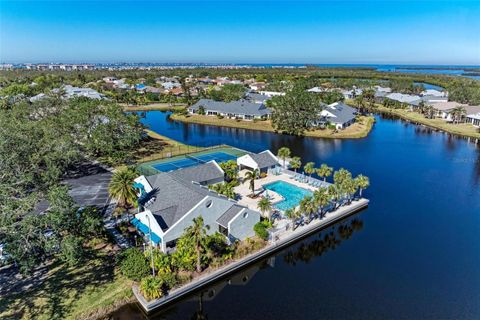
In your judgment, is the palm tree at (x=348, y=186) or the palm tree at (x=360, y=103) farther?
the palm tree at (x=360, y=103)

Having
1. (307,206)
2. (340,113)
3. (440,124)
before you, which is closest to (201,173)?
(307,206)

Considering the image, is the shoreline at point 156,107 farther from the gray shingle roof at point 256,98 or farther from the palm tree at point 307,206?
the palm tree at point 307,206

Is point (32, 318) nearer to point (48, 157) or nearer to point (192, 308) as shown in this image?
point (192, 308)

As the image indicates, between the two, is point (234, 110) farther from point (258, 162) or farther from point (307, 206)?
point (307, 206)

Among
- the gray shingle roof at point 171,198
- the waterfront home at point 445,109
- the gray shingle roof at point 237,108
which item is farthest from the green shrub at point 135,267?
the waterfront home at point 445,109

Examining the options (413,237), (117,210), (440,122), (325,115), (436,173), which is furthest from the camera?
(440,122)

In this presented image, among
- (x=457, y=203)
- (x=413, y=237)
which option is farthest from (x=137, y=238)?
(x=457, y=203)

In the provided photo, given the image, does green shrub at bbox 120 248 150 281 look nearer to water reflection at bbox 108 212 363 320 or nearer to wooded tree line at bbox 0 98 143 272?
water reflection at bbox 108 212 363 320
